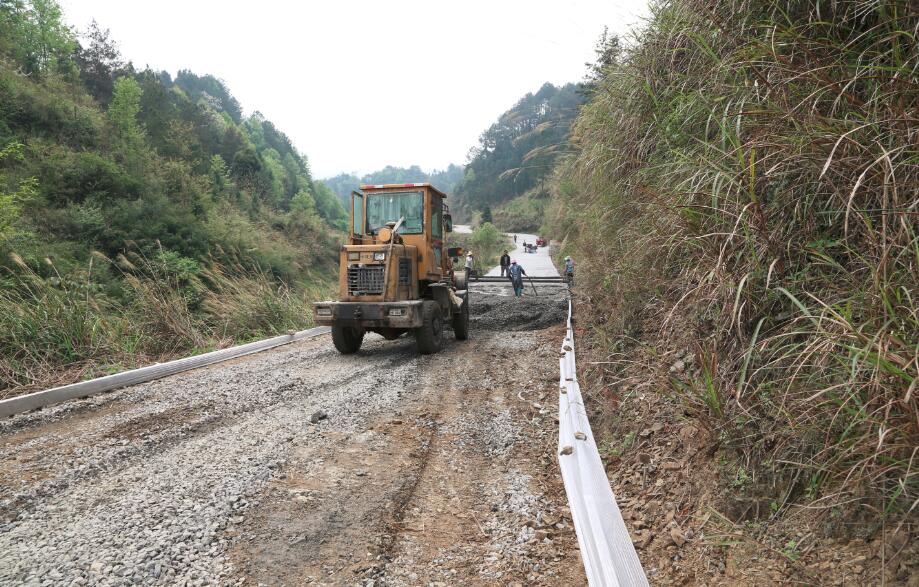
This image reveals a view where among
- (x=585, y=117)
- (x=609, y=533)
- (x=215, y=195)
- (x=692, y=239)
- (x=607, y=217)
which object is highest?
(x=215, y=195)

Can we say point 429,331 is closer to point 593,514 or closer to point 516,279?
point 593,514

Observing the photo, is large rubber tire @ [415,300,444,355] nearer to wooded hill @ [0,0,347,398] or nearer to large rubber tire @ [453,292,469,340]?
large rubber tire @ [453,292,469,340]

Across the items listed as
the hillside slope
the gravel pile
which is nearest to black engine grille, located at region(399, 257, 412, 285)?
the gravel pile

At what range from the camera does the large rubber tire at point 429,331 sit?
770 cm

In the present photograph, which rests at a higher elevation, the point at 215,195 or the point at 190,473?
the point at 215,195

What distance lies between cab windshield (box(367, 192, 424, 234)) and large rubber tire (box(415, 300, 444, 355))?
1554mm

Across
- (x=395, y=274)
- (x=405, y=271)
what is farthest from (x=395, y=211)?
(x=395, y=274)

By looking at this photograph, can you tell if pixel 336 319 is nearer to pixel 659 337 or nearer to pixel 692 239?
pixel 659 337

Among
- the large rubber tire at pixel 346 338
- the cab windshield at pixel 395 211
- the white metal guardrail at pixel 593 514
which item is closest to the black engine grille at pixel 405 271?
the cab windshield at pixel 395 211

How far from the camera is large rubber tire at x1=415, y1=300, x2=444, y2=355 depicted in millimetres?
7703

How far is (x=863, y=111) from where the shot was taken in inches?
95.7

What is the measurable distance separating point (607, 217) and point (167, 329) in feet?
22.8

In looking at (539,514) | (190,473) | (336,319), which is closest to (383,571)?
(539,514)

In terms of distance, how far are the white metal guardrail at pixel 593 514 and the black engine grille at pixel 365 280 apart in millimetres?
4759
